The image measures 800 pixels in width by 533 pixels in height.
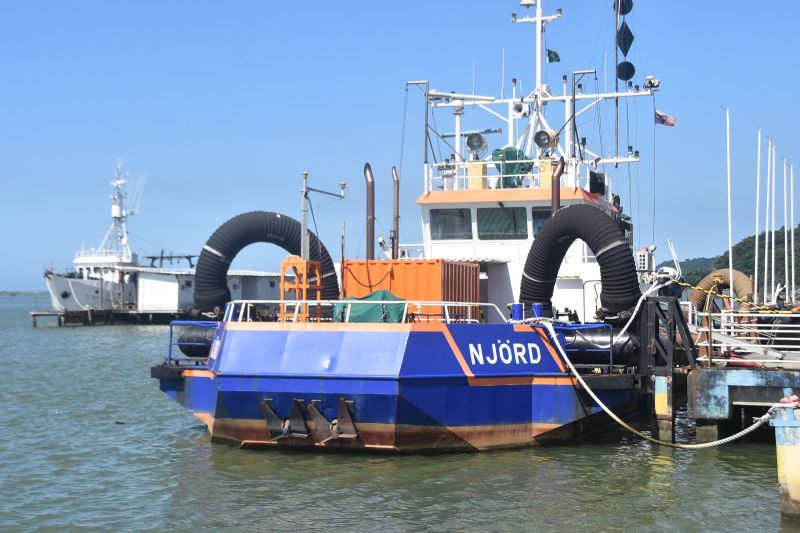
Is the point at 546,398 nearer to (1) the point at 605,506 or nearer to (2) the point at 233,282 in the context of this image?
(1) the point at 605,506

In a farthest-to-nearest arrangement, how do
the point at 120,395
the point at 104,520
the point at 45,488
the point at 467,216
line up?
the point at 120,395 → the point at 467,216 → the point at 45,488 → the point at 104,520

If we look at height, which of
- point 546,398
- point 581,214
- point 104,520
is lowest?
point 104,520

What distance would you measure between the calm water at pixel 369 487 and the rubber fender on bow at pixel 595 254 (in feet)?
8.39

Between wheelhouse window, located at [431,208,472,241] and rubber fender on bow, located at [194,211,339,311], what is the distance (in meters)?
2.87

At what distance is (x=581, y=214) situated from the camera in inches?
667

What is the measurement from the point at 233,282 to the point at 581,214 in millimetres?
62366

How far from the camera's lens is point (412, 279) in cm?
1761

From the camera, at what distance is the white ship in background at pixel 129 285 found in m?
72.8

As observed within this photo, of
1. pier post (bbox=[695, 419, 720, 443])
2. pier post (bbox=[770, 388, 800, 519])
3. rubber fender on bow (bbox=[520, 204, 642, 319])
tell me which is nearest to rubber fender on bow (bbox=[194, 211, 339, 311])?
rubber fender on bow (bbox=[520, 204, 642, 319])

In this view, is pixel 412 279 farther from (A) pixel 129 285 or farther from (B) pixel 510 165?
(A) pixel 129 285

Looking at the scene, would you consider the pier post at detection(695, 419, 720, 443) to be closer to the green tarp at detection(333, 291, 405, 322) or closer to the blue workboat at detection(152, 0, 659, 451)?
the blue workboat at detection(152, 0, 659, 451)

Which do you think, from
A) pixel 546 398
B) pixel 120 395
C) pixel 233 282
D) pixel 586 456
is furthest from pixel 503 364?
pixel 233 282

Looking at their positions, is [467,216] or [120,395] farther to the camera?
[120,395]

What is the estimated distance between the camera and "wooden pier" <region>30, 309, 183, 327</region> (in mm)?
70188
